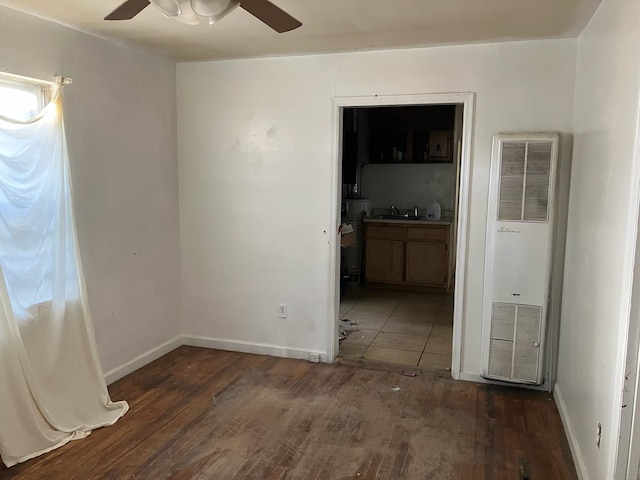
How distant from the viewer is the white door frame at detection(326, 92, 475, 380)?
336cm

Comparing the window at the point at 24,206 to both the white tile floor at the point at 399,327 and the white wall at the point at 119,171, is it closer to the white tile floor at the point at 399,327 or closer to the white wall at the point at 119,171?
the white wall at the point at 119,171

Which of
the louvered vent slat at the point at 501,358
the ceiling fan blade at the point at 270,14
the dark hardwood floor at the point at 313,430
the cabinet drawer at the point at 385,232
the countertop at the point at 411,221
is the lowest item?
the dark hardwood floor at the point at 313,430

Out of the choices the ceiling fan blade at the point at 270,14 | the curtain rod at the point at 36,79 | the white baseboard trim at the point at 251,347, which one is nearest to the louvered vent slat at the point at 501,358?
the white baseboard trim at the point at 251,347

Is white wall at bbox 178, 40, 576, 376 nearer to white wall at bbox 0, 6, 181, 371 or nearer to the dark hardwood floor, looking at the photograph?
white wall at bbox 0, 6, 181, 371

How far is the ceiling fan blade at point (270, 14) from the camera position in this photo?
2053 millimetres

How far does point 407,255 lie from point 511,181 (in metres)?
3.00

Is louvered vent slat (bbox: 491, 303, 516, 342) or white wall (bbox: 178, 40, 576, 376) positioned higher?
white wall (bbox: 178, 40, 576, 376)

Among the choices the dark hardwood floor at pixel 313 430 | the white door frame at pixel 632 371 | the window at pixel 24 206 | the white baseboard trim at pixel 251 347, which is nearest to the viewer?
the white door frame at pixel 632 371

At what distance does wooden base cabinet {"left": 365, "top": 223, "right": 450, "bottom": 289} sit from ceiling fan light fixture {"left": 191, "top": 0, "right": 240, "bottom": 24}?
4.24m

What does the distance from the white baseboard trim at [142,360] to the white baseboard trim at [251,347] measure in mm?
125

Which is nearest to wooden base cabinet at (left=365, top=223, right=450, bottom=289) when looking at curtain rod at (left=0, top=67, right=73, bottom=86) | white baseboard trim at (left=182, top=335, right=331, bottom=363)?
white baseboard trim at (left=182, top=335, right=331, bottom=363)

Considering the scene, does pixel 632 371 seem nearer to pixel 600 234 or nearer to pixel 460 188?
pixel 600 234

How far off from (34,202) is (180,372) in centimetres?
159

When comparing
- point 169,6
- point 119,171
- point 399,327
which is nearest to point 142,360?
point 119,171
